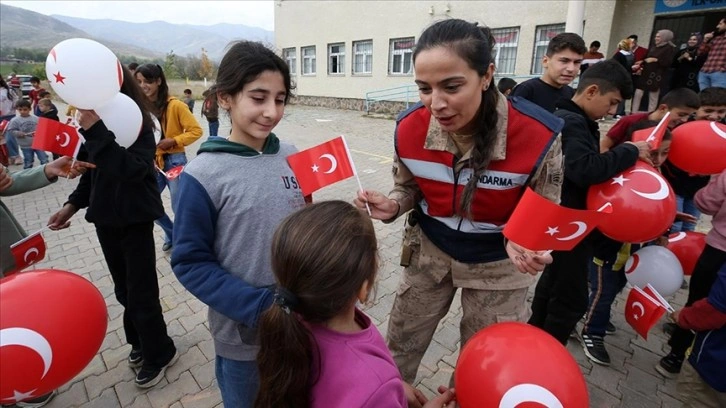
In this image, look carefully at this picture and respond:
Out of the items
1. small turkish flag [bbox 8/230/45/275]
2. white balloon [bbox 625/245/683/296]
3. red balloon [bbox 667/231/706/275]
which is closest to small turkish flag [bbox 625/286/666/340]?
white balloon [bbox 625/245/683/296]

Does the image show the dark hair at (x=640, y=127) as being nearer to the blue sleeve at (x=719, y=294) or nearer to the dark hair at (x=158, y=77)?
the blue sleeve at (x=719, y=294)

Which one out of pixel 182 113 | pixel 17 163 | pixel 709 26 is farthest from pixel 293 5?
pixel 182 113

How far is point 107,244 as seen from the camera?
2.23 metres

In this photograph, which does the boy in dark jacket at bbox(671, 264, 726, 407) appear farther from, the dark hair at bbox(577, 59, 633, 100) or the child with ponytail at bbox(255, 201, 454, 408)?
the child with ponytail at bbox(255, 201, 454, 408)

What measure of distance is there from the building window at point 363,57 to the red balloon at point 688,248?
54.0ft

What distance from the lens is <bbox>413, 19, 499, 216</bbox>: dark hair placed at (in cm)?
134

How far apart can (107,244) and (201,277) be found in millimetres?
1399

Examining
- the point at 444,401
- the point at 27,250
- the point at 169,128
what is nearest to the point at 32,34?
the point at 169,128

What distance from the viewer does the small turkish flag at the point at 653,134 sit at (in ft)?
7.15

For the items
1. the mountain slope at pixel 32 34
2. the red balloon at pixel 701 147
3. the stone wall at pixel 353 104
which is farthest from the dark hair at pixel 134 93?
the mountain slope at pixel 32 34

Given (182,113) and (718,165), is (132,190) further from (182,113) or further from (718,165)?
(718,165)

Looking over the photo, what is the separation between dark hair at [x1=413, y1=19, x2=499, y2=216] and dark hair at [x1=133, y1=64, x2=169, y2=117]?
308 cm

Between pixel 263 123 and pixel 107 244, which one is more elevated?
pixel 263 123

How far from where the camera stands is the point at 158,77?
11.9ft
